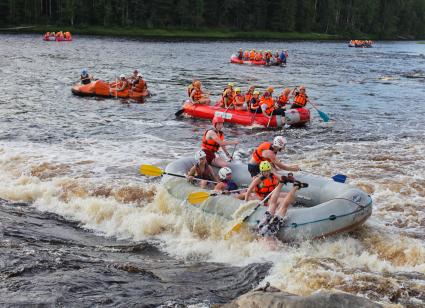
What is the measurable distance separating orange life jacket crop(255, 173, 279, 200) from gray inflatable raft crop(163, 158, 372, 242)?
0.42 metres

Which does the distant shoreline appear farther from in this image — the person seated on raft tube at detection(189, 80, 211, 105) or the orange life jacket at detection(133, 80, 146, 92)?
the person seated on raft tube at detection(189, 80, 211, 105)

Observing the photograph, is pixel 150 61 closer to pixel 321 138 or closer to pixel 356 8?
pixel 321 138

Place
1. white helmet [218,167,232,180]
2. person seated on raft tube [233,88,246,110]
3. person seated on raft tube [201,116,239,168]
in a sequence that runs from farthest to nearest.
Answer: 1. person seated on raft tube [233,88,246,110]
2. person seated on raft tube [201,116,239,168]
3. white helmet [218,167,232,180]

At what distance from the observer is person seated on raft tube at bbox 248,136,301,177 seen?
9.85m

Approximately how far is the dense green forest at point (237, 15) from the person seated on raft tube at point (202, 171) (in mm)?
60298

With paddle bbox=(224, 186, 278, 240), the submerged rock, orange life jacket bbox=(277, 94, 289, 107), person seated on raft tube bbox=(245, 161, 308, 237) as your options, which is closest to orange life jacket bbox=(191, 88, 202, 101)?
orange life jacket bbox=(277, 94, 289, 107)

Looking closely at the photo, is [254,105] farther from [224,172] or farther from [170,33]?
[170,33]

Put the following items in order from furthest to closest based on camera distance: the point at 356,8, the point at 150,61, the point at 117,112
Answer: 1. the point at 356,8
2. the point at 150,61
3. the point at 117,112

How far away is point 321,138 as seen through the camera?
17.8 m

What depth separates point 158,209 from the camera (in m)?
10.7

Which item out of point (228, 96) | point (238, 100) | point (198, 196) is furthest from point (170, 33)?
A: point (198, 196)

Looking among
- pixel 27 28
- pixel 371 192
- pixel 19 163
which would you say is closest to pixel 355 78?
pixel 371 192

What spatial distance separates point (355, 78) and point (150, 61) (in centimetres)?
1571

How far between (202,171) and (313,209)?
9.54ft
